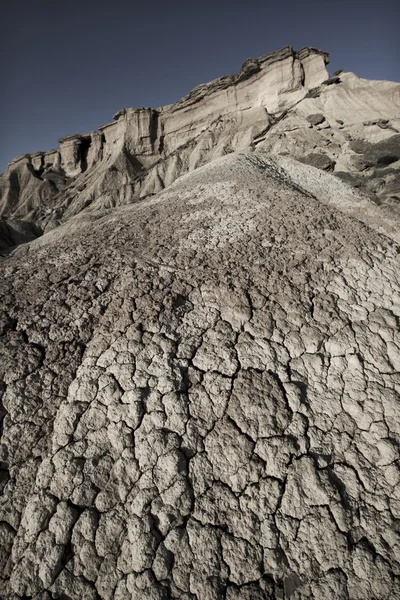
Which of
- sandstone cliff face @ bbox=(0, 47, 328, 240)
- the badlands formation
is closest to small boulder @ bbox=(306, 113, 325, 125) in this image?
sandstone cliff face @ bbox=(0, 47, 328, 240)

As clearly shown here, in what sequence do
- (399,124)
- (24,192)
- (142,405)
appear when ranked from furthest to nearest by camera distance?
(24,192)
(399,124)
(142,405)

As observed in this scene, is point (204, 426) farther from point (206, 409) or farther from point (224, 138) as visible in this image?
point (224, 138)

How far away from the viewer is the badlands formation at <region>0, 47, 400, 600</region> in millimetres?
1145

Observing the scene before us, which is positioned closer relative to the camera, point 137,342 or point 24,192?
A: point 137,342

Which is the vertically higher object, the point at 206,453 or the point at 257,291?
the point at 257,291

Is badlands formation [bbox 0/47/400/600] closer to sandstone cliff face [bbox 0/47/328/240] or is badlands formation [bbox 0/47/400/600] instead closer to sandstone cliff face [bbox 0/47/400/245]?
sandstone cliff face [bbox 0/47/400/245]

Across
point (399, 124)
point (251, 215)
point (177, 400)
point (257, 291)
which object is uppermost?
point (399, 124)

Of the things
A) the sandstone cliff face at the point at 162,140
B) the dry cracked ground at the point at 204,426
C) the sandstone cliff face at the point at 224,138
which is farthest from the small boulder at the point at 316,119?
the dry cracked ground at the point at 204,426

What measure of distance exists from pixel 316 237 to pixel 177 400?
6.56ft

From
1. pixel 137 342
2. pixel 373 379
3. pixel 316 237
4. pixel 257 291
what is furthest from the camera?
pixel 316 237

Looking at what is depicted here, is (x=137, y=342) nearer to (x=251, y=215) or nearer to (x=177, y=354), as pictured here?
(x=177, y=354)

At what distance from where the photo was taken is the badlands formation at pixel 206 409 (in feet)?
3.76

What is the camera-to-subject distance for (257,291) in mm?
2115

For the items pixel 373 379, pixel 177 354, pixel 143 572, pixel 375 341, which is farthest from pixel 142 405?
pixel 375 341
